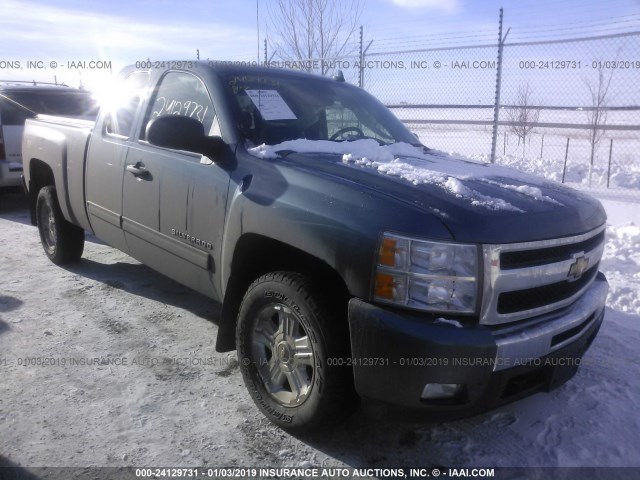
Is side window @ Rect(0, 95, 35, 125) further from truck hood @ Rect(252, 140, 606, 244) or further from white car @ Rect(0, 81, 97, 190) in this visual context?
truck hood @ Rect(252, 140, 606, 244)

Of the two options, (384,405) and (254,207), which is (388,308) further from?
(254,207)

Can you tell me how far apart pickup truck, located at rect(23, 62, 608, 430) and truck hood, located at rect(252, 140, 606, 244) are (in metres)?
0.01

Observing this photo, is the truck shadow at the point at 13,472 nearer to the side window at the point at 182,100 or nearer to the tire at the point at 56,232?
the side window at the point at 182,100

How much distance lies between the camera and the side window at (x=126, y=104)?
13.1 feet

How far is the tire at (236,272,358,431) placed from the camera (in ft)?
7.91

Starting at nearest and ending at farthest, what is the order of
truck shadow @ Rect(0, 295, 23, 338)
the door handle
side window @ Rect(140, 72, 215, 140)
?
side window @ Rect(140, 72, 215, 140), the door handle, truck shadow @ Rect(0, 295, 23, 338)

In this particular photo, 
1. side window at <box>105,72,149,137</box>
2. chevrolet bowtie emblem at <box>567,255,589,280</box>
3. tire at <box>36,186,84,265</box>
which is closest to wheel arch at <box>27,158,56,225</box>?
tire at <box>36,186,84,265</box>

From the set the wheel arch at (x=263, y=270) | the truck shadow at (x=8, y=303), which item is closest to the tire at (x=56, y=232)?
the truck shadow at (x=8, y=303)

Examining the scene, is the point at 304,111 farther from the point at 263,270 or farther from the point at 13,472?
the point at 13,472

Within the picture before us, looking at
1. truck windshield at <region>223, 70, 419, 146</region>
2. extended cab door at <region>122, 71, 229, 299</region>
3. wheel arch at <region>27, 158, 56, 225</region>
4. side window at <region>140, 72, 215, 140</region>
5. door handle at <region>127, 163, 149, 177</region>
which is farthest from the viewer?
wheel arch at <region>27, 158, 56, 225</region>

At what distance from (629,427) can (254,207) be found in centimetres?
224

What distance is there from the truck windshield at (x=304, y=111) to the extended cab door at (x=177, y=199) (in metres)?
0.24

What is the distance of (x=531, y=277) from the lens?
7.57 ft

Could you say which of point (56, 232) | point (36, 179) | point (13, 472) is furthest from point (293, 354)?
point (36, 179)
